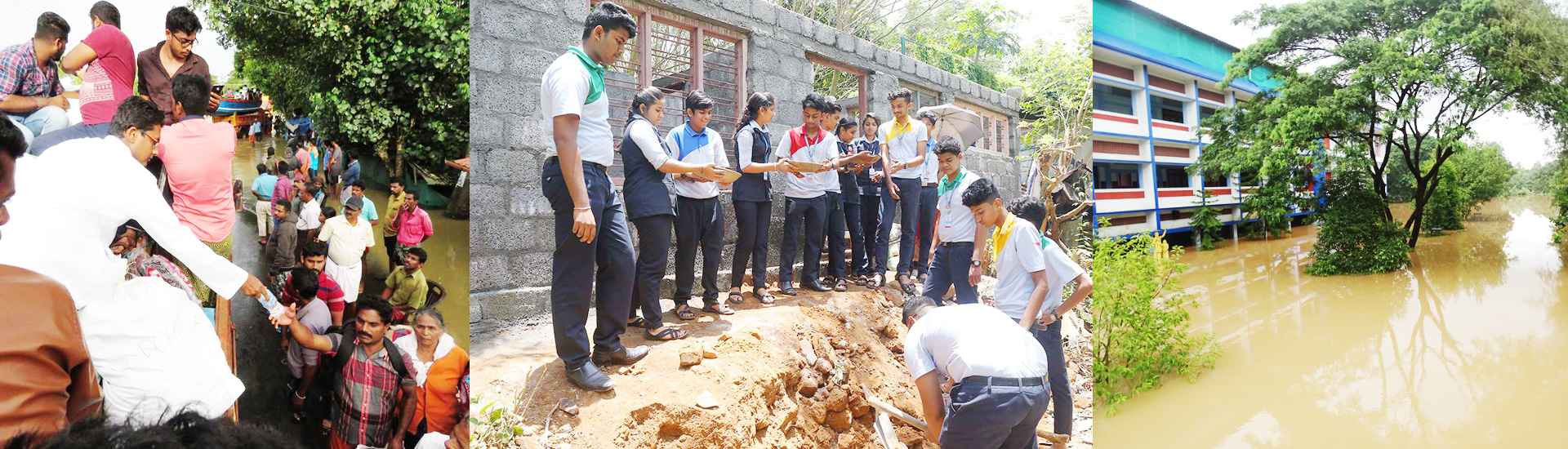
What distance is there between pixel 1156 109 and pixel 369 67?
2351mm

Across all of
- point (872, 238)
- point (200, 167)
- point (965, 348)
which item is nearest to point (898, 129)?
point (872, 238)

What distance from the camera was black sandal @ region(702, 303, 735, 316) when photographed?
6.52ft

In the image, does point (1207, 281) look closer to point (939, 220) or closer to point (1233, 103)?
point (1233, 103)

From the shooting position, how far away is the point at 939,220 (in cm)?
228

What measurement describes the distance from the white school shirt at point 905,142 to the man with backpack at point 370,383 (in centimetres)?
142

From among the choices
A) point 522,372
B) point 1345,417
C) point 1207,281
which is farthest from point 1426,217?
point 522,372

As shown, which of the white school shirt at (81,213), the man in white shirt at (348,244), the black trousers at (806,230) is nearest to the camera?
the white school shirt at (81,213)

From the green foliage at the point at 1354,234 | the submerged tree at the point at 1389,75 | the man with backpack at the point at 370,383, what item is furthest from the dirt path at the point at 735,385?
the green foliage at the point at 1354,234

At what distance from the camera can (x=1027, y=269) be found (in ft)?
7.33

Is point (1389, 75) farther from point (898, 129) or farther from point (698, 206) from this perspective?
point (698, 206)

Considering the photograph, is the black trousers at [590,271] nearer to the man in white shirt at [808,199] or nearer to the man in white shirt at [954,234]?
the man in white shirt at [808,199]

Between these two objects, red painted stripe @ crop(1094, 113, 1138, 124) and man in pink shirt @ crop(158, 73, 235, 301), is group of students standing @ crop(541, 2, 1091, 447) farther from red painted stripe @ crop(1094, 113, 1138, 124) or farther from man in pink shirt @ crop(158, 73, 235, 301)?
man in pink shirt @ crop(158, 73, 235, 301)

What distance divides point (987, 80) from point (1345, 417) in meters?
1.58

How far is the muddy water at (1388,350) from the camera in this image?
2287mm
